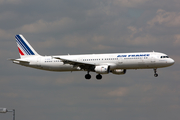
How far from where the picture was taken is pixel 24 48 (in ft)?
359

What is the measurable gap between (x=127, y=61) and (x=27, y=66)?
2719cm

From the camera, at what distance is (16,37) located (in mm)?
111562

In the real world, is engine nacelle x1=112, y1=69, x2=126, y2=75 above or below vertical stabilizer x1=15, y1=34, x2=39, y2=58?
below

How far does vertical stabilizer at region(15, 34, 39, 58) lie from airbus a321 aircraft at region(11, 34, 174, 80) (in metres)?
0.52

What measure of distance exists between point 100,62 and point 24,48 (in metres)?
23.5

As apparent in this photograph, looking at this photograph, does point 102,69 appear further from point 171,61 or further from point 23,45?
point 23,45

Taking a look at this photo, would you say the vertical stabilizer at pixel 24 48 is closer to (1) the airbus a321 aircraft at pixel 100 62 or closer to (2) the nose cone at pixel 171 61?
(1) the airbus a321 aircraft at pixel 100 62

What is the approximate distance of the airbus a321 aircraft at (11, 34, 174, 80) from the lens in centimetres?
9356

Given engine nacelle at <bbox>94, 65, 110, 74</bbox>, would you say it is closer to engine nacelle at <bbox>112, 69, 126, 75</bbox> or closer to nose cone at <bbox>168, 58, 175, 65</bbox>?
engine nacelle at <bbox>112, 69, 126, 75</bbox>

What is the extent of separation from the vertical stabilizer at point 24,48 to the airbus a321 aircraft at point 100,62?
20.5 inches

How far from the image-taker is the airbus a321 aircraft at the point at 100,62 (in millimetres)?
93562

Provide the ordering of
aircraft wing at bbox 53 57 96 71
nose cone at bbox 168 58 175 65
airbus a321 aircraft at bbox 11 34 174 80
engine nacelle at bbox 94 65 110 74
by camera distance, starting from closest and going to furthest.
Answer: airbus a321 aircraft at bbox 11 34 174 80
nose cone at bbox 168 58 175 65
engine nacelle at bbox 94 65 110 74
aircraft wing at bbox 53 57 96 71

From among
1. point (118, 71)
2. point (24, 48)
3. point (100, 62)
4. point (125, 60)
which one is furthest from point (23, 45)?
point (125, 60)

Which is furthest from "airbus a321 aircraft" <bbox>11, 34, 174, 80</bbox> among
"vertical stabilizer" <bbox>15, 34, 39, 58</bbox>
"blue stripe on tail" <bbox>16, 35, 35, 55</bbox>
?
"blue stripe on tail" <bbox>16, 35, 35, 55</bbox>
